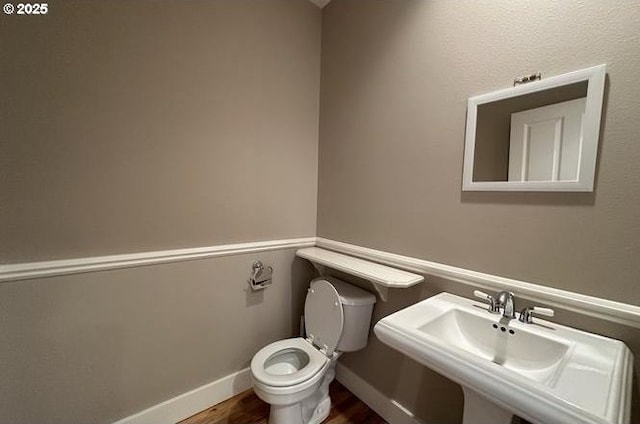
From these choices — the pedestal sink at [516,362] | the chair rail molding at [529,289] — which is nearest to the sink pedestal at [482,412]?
the pedestal sink at [516,362]

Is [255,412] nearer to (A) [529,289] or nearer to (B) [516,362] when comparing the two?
(B) [516,362]

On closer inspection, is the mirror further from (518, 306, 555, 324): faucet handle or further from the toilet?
the toilet

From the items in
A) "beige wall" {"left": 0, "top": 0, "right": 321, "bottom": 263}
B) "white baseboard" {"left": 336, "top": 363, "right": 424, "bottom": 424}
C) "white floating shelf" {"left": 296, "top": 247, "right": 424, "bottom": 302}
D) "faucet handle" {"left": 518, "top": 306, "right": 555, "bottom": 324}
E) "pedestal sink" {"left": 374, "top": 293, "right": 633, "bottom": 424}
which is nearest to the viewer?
"pedestal sink" {"left": 374, "top": 293, "right": 633, "bottom": 424}

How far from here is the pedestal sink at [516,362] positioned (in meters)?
0.58

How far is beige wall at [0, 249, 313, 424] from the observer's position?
3.50 ft

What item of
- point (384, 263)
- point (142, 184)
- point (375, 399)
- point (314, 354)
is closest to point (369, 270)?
point (384, 263)

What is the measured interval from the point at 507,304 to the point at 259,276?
1.27 m

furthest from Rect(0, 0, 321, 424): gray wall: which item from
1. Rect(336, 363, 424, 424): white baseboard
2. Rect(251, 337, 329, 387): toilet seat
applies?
Rect(336, 363, 424, 424): white baseboard

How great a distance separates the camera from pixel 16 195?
1.02 m

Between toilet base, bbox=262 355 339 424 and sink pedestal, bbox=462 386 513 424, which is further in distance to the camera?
toilet base, bbox=262 355 339 424

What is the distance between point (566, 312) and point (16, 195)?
6.79ft

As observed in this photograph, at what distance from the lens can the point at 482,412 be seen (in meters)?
0.79

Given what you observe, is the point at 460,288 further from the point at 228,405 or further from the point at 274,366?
the point at 228,405

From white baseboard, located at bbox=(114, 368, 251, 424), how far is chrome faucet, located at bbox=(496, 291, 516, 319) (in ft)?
4.84
